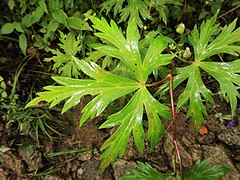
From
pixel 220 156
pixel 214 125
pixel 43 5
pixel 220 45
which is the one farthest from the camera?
pixel 214 125

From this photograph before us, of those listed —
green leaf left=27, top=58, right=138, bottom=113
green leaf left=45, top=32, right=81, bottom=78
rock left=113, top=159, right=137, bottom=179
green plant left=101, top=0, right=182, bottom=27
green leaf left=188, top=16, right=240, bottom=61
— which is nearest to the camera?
green leaf left=27, top=58, right=138, bottom=113

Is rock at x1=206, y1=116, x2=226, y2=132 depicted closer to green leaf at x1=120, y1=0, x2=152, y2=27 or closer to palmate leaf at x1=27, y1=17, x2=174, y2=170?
green leaf at x1=120, y1=0, x2=152, y2=27

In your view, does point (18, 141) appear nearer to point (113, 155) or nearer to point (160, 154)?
point (160, 154)

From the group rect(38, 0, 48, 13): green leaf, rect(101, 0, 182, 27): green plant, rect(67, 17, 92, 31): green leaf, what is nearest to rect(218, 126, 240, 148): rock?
rect(101, 0, 182, 27): green plant

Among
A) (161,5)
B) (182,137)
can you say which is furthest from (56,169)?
(161,5)

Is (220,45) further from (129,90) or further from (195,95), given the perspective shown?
(129,90)

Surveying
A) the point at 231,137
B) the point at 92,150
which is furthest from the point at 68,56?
the point at 231,137

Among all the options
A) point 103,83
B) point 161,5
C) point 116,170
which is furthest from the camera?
point 116,170
